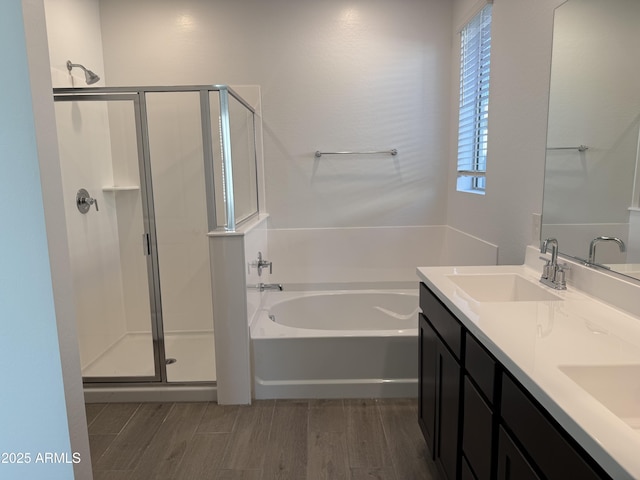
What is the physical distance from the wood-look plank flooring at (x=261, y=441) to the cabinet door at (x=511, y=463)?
2.79ft

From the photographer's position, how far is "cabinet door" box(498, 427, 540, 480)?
0.97m

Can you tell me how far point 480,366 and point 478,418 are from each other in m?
0.16

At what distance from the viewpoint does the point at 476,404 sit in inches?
50.3

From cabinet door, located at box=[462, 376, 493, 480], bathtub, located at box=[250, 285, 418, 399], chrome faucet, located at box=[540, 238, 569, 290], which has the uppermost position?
chrome faucet, located at box=[540, 238, 569, 290]

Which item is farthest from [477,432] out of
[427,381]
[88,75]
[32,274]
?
[88,75]

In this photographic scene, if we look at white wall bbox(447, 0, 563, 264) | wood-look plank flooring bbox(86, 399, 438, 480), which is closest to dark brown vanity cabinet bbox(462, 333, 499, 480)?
wood-look plank flooring bbox(86, 399, 438, 480)

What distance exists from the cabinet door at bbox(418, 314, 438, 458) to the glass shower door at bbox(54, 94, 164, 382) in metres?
1.58

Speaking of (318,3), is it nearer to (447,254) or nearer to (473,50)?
(473,50)

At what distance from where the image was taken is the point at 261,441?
2.11 metres

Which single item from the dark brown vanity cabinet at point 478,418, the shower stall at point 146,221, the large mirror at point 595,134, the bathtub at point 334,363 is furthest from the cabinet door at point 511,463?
the shower stall at point 146,221

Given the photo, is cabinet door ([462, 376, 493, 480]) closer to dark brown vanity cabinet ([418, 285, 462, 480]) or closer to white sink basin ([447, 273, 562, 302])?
dark brown vanity cabinet ([418, 285, 462, 480])

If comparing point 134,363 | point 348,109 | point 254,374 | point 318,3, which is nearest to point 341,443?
point 254,374

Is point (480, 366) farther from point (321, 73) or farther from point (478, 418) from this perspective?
point (321, 73)

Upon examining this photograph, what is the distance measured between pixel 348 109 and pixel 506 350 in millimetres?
2512
